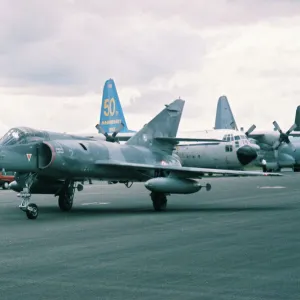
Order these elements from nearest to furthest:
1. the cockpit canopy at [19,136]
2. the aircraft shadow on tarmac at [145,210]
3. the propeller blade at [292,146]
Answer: the cockpit canopy at [19,136] < the aircraft shadow on tarmac at [145,210] < the propeller blade at [292,146]

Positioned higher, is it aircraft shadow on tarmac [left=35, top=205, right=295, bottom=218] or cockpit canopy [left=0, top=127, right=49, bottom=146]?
cockpit canopy [left=0, top=127, right=49, bottom=146]

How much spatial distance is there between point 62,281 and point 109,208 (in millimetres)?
18108

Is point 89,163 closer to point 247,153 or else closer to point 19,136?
point 19,136

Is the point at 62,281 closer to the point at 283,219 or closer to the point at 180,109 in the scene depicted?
the point at 283,219

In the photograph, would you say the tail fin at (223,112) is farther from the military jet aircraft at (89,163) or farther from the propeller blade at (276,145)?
the military jet aircraft at (89,163)

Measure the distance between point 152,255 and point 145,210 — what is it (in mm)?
13825

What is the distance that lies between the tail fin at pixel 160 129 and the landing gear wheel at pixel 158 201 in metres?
3.97

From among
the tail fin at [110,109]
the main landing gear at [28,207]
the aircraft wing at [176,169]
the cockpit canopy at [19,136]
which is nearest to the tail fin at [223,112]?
the tail fin at [110,109]

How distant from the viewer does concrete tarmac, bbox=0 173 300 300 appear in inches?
404

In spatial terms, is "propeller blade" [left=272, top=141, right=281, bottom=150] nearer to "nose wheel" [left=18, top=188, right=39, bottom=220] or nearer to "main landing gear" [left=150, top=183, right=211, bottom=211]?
"main landing gear" [left=150, top=183, right=211, bottom=211]

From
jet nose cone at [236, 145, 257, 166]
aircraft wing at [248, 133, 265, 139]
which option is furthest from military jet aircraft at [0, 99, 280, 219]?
aircraft wing at [248, 133, 265, 139]

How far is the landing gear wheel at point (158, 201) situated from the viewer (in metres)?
27.1

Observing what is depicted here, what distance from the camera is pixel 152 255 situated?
14070mm

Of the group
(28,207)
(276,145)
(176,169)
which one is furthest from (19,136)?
(276,145)
